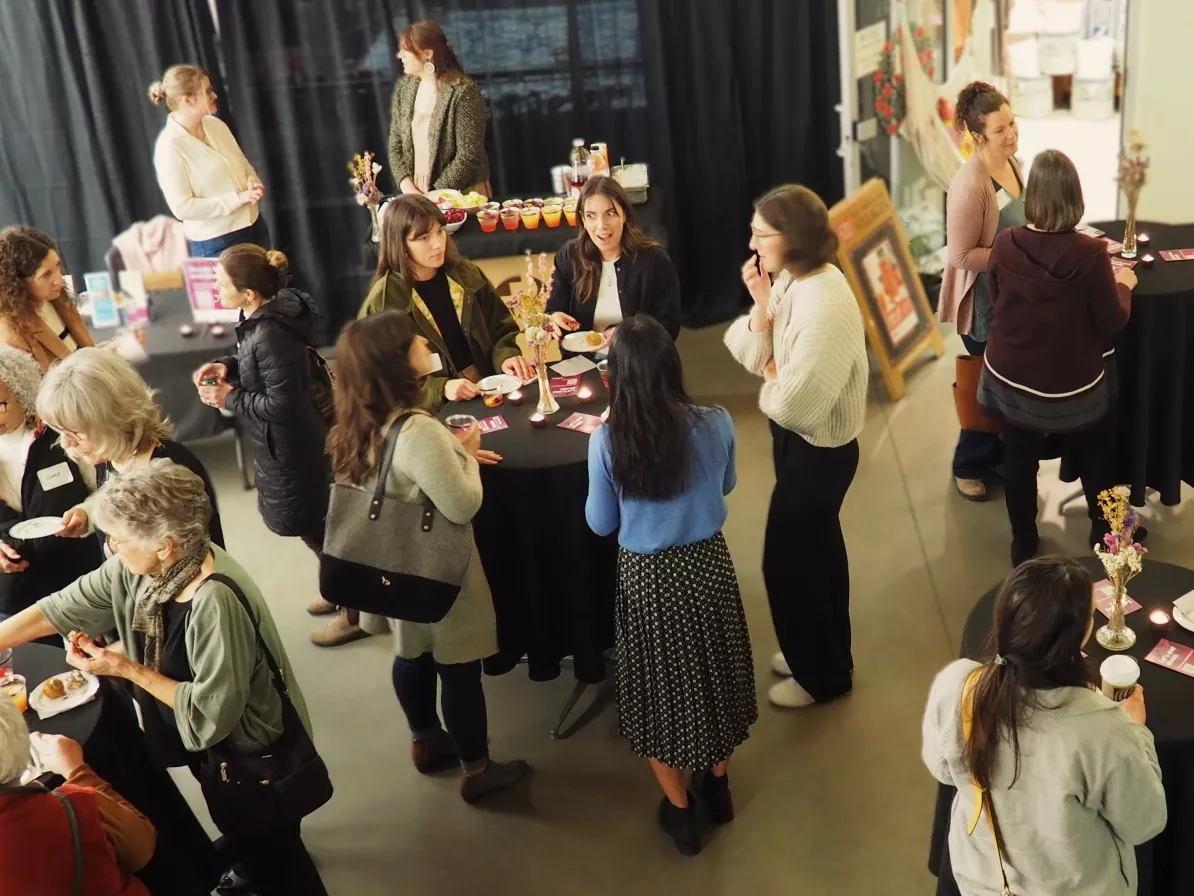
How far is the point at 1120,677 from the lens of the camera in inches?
90.4

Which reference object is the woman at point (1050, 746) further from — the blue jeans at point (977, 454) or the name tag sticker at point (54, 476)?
the blue jeans at point (977, 454)

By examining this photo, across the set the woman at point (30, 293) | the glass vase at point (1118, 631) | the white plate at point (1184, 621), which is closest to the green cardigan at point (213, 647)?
the woman at point (30, 293)

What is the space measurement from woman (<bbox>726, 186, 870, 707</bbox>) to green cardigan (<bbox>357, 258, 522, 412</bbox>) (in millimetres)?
881

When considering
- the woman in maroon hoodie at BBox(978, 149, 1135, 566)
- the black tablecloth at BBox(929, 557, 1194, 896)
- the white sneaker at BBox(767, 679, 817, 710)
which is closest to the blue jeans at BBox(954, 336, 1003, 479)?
the woman in maroon hoodie at BBox(978, 149, 1135, 566)

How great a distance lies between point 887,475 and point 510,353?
5.82 ft

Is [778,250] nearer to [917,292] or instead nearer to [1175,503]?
[1175,503]

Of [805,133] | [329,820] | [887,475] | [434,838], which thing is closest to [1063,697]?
[434,838]

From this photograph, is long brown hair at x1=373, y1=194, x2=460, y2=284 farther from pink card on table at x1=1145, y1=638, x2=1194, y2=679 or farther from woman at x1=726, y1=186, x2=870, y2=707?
pink card on table at x1=1145, y1=638, x2=1194, y2=679

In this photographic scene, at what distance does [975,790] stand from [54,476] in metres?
2.42

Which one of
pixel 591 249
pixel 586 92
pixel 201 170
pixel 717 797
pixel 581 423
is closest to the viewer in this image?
pixel 717 797

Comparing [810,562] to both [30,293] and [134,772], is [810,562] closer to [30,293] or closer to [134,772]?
[134,772]

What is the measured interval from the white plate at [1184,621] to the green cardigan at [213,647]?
188 cm

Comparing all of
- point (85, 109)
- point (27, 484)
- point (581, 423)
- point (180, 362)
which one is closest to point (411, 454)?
point (581, 423)

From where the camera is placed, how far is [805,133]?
20.9 ft
